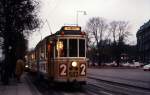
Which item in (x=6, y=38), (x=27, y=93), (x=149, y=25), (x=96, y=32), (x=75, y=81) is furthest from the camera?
(x=149, y=25)

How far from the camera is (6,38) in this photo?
96.6ft

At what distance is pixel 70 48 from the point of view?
2480cm

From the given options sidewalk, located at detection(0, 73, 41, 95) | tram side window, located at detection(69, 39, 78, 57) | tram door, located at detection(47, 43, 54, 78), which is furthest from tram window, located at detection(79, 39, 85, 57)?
sidewalk, located at detection(0, 73, 41, 95)

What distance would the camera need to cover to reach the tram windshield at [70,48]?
2472 cm

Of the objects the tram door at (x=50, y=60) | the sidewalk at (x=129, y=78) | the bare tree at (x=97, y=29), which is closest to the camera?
the tram door at (x=50, y=60)

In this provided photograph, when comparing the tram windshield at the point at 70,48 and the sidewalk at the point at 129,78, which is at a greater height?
the tram windshield at the point at 70,48

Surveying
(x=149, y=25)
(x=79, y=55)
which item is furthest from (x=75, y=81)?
(x=149, y=25)

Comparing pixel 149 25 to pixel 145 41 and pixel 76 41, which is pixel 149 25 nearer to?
pixel 145 41

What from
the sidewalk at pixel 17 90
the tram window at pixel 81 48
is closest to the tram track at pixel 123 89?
the tram window at pixel 81 48

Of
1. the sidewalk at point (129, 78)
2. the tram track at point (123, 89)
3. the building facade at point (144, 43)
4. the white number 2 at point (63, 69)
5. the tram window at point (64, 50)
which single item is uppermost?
the building facade at point (144, 43)

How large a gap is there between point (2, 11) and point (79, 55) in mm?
7446

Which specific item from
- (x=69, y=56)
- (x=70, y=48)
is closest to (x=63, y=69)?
(x=69, y=56)

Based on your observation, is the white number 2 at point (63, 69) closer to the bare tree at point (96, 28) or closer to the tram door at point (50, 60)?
the tram door at point (50, 60)

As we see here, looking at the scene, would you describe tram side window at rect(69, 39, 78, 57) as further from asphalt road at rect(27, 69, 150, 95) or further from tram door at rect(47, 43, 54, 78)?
asphalt road at rect(27, 69, 150, 95)
